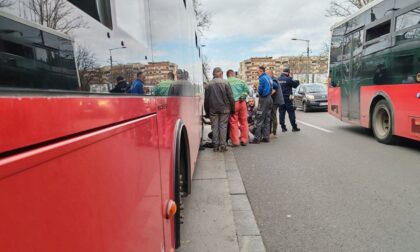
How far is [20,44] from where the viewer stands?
0.88 m

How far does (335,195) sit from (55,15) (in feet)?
14.1

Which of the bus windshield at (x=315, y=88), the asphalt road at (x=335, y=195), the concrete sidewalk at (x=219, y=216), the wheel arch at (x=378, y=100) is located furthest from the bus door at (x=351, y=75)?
the bus windshield at (x=315, y=88)

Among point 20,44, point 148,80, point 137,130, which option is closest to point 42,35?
point 20,44

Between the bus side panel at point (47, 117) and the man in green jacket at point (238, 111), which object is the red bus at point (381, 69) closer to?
the man in green jacket at point (238, 111)

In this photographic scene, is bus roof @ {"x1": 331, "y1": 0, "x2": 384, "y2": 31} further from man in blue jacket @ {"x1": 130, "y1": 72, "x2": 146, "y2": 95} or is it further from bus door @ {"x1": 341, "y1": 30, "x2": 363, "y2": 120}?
man in blue jacket @ {"x1": 130, "y1": 72, "x2": 146, "y2": 95}

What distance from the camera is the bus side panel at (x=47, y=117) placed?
740 millimetres

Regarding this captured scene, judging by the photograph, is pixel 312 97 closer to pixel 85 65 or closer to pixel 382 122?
pixel 382 122

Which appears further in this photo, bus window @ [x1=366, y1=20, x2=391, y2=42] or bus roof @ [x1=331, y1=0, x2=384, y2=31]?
bus roof @ [x1=331, y1=0, x2=384, y2=31]

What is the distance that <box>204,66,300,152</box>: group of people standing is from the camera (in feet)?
24.5

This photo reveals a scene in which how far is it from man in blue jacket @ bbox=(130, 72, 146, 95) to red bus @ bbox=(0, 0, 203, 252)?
0.04 meters

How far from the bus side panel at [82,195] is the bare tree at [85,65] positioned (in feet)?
0.62

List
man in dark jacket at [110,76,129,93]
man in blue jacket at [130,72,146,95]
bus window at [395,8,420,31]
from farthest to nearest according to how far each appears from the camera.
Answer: bus window at [395,8,420,31] < man in blue jacket at [130,72,146,95] < man in dark jacket at [110,76,129,93]

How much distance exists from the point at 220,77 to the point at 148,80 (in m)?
5.49

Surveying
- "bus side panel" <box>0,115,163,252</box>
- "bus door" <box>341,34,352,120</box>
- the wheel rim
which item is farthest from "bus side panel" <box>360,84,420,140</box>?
"bus side panel" <box>0,115,163,252</box>
